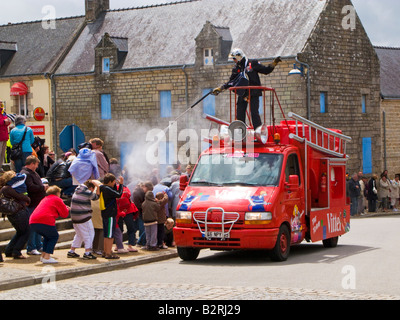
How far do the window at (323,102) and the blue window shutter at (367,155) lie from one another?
3885 millimetres

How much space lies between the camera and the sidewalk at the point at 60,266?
38.0 ft

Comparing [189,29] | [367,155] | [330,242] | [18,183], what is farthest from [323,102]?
[18,183]

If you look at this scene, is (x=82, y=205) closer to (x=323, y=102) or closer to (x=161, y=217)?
(x=161, y=217)

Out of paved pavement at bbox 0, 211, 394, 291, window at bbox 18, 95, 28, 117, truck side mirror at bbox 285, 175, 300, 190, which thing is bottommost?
paved pavement at bbox 0, 211, 394, 291

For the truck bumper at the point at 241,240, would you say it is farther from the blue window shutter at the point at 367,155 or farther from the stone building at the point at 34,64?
the stone building at the point at 34,64

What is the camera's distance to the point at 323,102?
37.3 metres

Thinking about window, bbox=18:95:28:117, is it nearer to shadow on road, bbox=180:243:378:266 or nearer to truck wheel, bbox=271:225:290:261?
shadow on road, bbox=180:243:378:266

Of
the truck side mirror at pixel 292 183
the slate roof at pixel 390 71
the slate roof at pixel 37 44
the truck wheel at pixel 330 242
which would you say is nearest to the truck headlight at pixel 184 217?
the truck side mirror at pixel 292 183

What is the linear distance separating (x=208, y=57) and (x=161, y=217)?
23.5 metres

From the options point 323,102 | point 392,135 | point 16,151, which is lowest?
point 16,151

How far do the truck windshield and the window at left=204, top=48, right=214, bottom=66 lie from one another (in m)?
23.8

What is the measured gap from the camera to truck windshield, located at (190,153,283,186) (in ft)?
46.8

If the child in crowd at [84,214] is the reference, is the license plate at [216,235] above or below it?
below

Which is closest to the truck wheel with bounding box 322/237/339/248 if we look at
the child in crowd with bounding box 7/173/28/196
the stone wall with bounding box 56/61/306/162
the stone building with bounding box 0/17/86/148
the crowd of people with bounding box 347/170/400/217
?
the child in crowd with bounding box 7/173/28/196
